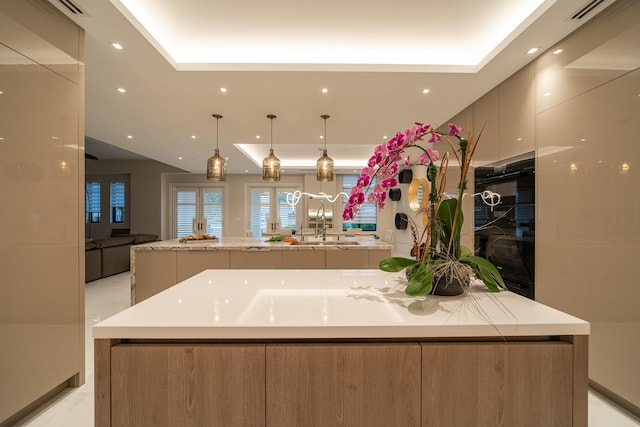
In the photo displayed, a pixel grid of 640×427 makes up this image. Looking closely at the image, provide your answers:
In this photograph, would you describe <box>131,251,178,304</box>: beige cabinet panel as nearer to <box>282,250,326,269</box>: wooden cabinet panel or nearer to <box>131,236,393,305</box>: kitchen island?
<box>131,236,393,305</box>: kitchen island

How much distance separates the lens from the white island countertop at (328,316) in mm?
788

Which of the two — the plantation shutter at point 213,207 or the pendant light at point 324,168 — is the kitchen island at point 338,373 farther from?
the plantation shutter at point 213,207

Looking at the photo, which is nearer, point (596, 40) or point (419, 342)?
point (419, 342)

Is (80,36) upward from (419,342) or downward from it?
upward

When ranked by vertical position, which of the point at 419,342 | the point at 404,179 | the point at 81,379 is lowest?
the point at 81,379

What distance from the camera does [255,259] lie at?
3.18 m

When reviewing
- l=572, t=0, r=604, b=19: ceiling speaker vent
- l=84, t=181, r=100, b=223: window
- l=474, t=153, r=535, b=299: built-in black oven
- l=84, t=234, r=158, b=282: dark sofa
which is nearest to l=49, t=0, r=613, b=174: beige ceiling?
l=572, t=0, r=604, b=19: ceiling speaker vent

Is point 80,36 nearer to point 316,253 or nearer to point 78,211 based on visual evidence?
point 78,211

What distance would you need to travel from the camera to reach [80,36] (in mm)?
1899

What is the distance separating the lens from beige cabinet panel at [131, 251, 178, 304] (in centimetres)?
312

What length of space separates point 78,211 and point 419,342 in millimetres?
2311

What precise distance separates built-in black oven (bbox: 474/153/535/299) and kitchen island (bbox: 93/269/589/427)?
4.91 feet

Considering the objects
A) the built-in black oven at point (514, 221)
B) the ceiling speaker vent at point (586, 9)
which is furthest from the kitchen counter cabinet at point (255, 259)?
the ceiling speaker vent at point (586, 9)

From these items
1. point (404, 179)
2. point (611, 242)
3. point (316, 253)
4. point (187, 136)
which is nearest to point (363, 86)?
point (316, 253)
